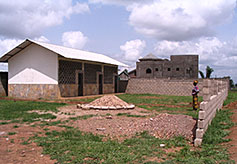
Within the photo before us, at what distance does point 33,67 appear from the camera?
1952 centimetres

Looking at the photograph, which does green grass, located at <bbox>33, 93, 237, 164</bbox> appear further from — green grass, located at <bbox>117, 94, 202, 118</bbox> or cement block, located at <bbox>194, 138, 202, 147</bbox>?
green grass, located at <bbox>117, 94, 202, 118</bbox>

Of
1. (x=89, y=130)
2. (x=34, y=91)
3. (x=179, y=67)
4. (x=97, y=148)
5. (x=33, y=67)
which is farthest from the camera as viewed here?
(x=179, y=67)

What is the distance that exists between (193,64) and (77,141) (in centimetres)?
3234

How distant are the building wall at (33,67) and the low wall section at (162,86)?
11.0 meters

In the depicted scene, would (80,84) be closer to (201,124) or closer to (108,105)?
(108,105)

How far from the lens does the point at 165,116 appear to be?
8672 mm

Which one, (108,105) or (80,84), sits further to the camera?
(80,84)

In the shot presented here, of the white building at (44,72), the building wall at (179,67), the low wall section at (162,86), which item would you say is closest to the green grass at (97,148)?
the white building at (44,72)

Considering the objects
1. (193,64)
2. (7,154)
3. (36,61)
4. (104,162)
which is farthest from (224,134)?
(193,64)

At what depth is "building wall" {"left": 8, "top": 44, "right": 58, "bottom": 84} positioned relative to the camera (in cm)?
1864

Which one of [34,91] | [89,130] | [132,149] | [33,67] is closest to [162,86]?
[34,91]

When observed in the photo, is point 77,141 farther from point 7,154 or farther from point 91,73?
point 91,73

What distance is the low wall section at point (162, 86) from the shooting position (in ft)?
78.8

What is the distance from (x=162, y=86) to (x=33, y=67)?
1280 cm
